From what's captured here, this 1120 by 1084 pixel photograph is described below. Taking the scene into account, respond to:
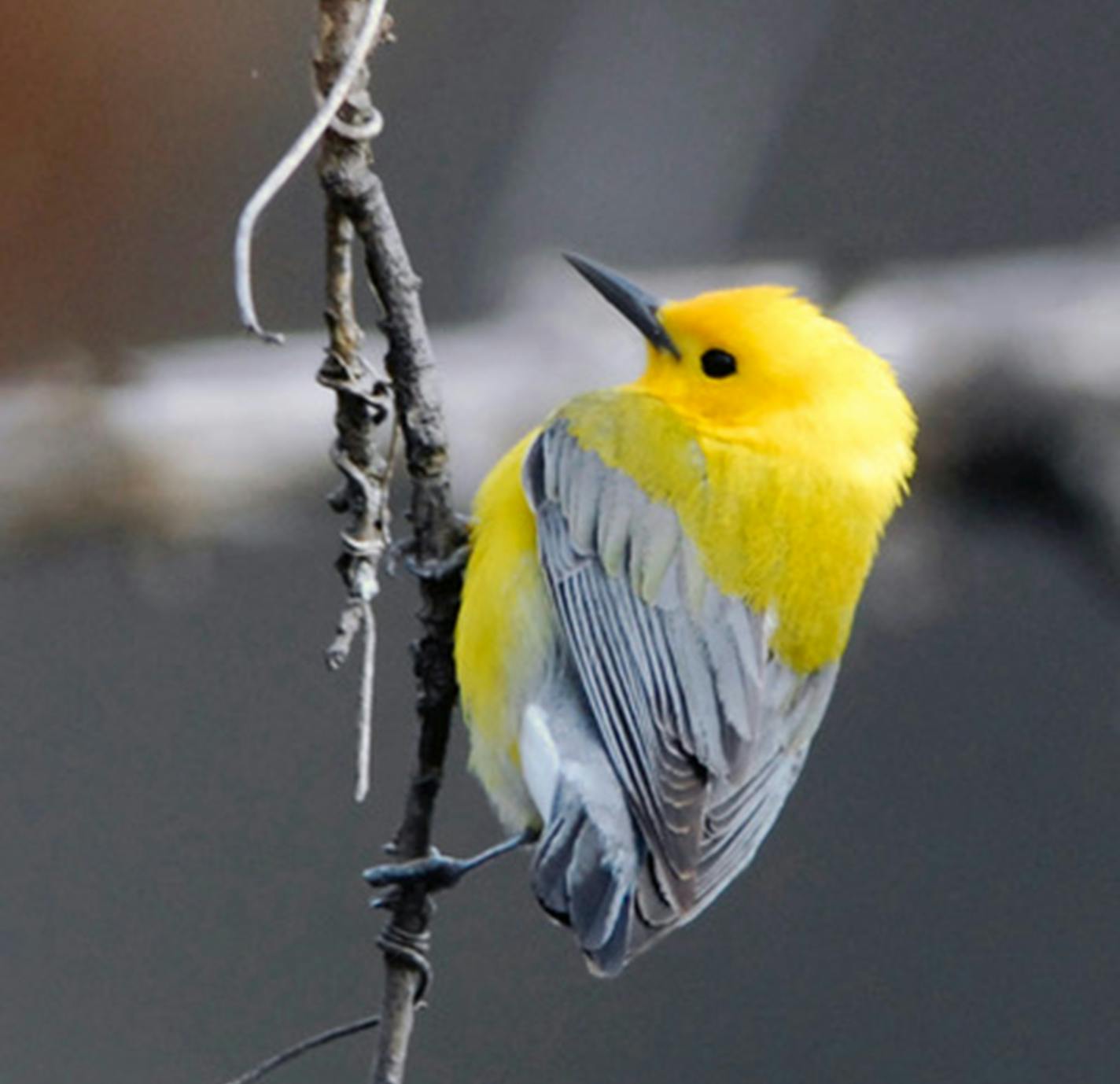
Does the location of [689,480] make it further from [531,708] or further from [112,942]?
[112,942]

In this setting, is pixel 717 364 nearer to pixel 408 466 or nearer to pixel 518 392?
pixel 518 392

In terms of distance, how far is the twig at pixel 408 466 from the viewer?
2889 millimetres

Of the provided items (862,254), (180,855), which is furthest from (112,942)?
(862,254)

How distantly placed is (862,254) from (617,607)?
1616 millimetres

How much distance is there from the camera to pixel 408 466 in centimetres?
339

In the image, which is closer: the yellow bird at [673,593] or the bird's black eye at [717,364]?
the yellow bird at [673,593]

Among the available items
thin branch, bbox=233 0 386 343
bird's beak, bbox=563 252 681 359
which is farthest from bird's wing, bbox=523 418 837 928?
thin branch, bbox=233 0 386 343

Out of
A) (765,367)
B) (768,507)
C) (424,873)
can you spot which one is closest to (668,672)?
(768,507)

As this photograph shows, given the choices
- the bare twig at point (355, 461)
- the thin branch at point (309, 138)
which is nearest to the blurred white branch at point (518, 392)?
the bare twig at point (355, 461)

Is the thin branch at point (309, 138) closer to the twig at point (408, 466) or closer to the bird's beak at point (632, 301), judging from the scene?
the twig at point (408, 466)

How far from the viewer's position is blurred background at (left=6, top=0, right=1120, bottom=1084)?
16.6 ft

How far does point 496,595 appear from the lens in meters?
4.06

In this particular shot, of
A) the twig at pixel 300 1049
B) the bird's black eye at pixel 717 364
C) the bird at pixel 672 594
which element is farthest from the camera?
the bird's black eye at pixel 717 364

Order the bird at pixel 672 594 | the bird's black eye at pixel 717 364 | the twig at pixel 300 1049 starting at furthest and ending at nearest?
the bird's black eye at pixel 717 364, the bird at pixel 672 594, the twig at pixel 300 1049
